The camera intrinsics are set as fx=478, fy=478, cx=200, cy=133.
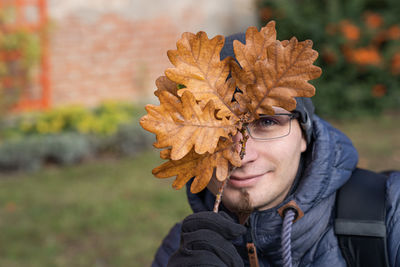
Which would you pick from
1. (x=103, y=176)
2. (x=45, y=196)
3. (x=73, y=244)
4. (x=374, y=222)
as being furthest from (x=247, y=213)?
(x=103, y=176)

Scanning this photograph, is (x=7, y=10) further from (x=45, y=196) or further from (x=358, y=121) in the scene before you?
(x=358, y=121)

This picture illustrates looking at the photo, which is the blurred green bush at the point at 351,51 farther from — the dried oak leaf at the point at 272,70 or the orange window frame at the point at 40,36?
the dried oak leaf at the point at 272,70

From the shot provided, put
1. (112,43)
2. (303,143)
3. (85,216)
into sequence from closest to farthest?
1. (303,143)
2. (85,216)
3. (112,43)

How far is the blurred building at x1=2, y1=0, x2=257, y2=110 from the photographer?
749cm

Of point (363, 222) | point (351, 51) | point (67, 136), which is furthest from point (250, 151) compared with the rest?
point (351, 51)

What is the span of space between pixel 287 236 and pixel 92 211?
380cm

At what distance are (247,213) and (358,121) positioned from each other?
7424 millimetres

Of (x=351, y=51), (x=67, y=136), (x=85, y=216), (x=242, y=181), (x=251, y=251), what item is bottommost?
(x=85, y=216)

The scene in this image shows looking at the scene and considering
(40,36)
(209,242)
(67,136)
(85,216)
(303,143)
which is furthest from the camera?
(40,36)

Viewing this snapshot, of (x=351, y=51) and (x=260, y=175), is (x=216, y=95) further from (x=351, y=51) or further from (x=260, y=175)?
(x=351, y=51)

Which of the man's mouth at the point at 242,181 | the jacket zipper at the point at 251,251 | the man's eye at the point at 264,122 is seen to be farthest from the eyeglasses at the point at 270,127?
the jacket zipper at the point at 251,251

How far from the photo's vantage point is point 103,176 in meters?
6.25

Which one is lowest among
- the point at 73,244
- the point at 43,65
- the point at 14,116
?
the point at 73,244

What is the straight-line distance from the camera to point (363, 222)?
1.64 metres
